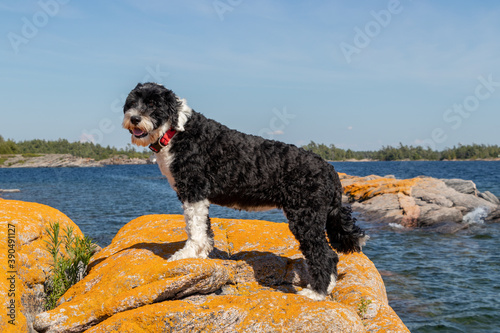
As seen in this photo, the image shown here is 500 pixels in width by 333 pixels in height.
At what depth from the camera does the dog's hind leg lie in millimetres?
5332

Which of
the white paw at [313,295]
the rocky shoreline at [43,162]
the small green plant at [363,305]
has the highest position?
the white paw at [313,295]

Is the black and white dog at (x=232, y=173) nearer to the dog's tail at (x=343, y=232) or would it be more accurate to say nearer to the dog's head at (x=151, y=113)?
the dog's head at (x=151, y=113)

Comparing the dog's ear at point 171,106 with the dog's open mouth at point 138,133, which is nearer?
the dog's open mouth at point 138,133

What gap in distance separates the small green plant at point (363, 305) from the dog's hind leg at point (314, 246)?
0.66m

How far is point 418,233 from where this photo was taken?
18406 mm

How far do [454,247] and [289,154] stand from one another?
13672mm

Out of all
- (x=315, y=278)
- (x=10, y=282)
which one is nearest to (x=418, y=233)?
(x=315, y=278)

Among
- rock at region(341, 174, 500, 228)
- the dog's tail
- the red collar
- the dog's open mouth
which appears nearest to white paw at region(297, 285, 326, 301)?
the dog's tail

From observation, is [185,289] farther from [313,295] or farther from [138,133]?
[138,133]

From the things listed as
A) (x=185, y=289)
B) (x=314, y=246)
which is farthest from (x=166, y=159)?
(x=314, y=246)

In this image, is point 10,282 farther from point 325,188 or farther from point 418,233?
point 418,233

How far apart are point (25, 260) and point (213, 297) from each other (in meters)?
3.44

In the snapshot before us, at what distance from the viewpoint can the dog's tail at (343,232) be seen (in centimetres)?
596

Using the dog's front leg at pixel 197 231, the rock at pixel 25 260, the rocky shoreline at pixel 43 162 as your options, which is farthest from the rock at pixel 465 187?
the rocky shoreline at pixel 43 162
